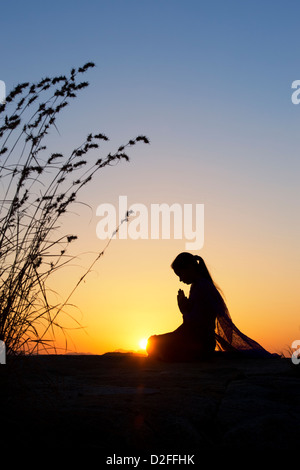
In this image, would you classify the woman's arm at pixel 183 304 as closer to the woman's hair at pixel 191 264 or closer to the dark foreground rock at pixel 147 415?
the woman's hair at pixel 191 264

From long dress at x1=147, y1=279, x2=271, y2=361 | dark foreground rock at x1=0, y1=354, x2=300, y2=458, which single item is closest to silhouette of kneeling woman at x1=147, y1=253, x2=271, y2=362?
long dress at x1=147, y1=279, x2=271, y2=361

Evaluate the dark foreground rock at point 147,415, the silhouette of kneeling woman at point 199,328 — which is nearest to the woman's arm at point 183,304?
A: the silhouette of kneeling woman at point 199,328

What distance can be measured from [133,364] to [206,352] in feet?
3.02

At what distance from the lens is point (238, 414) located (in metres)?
2.45

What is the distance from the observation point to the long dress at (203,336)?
531 centimetres

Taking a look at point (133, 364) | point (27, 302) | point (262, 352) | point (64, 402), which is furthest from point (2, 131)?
point (262, 352)

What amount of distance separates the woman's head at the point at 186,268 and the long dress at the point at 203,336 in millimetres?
90

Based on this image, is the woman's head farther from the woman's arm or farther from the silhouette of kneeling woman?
the woman's arm

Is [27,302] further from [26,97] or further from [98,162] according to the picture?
[26,97]

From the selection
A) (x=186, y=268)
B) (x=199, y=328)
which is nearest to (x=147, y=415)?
(x=199, y=328)

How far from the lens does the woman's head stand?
18.2ft

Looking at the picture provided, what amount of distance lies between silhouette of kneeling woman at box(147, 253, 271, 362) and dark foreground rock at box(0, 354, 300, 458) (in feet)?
6.72

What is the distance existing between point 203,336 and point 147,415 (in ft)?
10.3

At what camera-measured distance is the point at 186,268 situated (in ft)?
18.2
